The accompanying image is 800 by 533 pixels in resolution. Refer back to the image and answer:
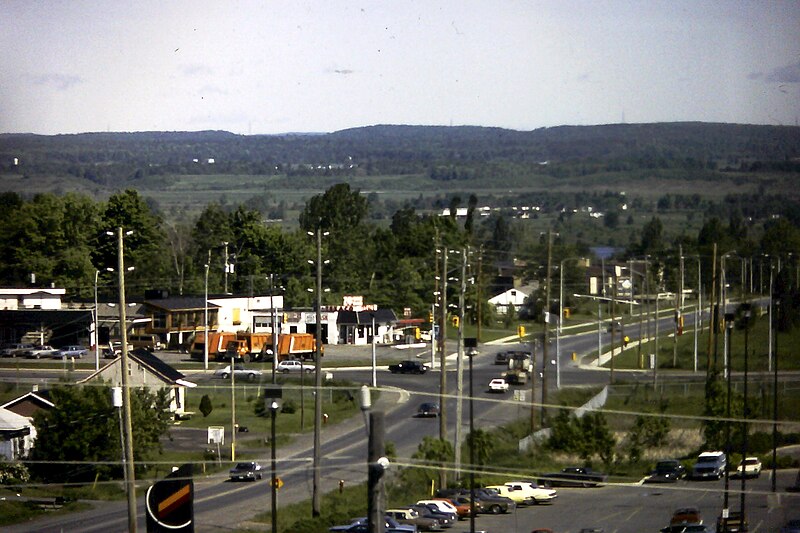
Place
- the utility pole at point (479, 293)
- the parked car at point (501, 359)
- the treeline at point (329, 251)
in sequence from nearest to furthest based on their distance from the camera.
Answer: the parked car at point (501, 359), the utility pole at point (479, 293), the treeline at point (329, 251)

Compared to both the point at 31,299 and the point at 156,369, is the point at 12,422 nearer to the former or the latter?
the point at 156,369

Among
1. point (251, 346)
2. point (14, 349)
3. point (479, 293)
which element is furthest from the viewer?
point (479, 293)

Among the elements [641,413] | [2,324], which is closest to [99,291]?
[2,324]

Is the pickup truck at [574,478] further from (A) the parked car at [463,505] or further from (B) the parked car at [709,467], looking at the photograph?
(A) the parked car at [463,505]

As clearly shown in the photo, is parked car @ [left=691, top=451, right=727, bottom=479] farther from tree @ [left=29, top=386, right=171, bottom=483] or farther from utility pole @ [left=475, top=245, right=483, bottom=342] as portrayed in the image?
utility pole @ [left=475, top=245, right=483, bottom=342]

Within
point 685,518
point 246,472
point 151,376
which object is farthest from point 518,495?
point 151,376

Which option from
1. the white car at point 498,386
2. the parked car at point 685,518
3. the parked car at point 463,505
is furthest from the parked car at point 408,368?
the parked car at point 685,518

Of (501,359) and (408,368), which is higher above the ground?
(408,368)

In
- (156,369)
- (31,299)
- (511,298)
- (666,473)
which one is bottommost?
(666,473)
